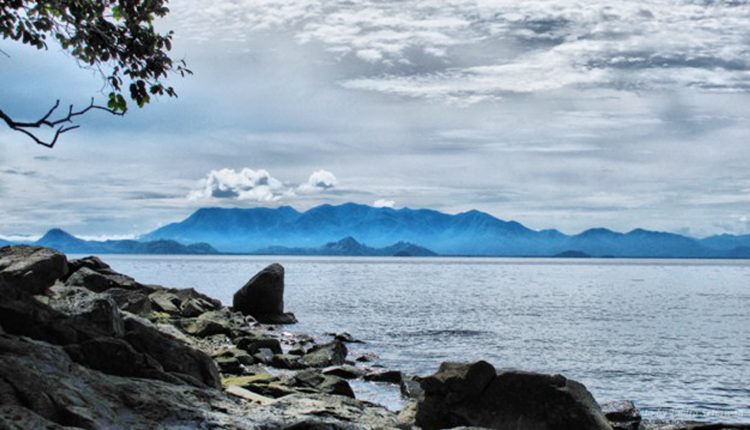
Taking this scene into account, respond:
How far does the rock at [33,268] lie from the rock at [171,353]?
4274mm

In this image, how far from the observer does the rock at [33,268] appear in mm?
17188

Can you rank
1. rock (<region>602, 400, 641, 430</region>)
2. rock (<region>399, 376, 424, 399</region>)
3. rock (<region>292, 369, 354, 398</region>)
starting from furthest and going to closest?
rock (<region>399, 376, 424, 399</region>)
rock (<region>292, 369, 354, 398</region>)
rock (<region>602, 400, 641, 430</region>)

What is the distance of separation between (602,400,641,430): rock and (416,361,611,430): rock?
2.62 m

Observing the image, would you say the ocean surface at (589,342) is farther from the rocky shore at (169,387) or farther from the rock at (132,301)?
the rock at (132,301)

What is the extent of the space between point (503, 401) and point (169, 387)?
7.72m

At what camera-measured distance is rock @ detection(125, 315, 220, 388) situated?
13.8 metres

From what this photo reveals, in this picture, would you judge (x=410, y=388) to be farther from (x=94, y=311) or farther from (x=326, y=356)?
(x=94, y=311)

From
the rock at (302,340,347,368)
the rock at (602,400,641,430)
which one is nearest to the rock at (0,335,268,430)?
the rock at (602,400,641,430)

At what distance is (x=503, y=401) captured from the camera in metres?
15.8

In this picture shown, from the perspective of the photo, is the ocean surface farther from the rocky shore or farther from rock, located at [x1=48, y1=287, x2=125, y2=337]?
rock, located at [x1=48, y1=287, x2=125, y2=337]

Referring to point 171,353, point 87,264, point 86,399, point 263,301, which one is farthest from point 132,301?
point 263,301

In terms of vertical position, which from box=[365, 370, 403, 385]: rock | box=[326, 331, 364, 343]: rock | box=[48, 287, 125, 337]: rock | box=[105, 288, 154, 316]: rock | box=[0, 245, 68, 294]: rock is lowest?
box=[326, 331, 364, 343]: rock

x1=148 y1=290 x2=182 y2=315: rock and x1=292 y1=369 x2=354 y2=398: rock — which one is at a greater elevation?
x1=148 y1=290 x2=182 y2=315: rock

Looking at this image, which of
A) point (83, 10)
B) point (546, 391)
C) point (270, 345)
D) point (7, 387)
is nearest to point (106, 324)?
point (7, 387)
